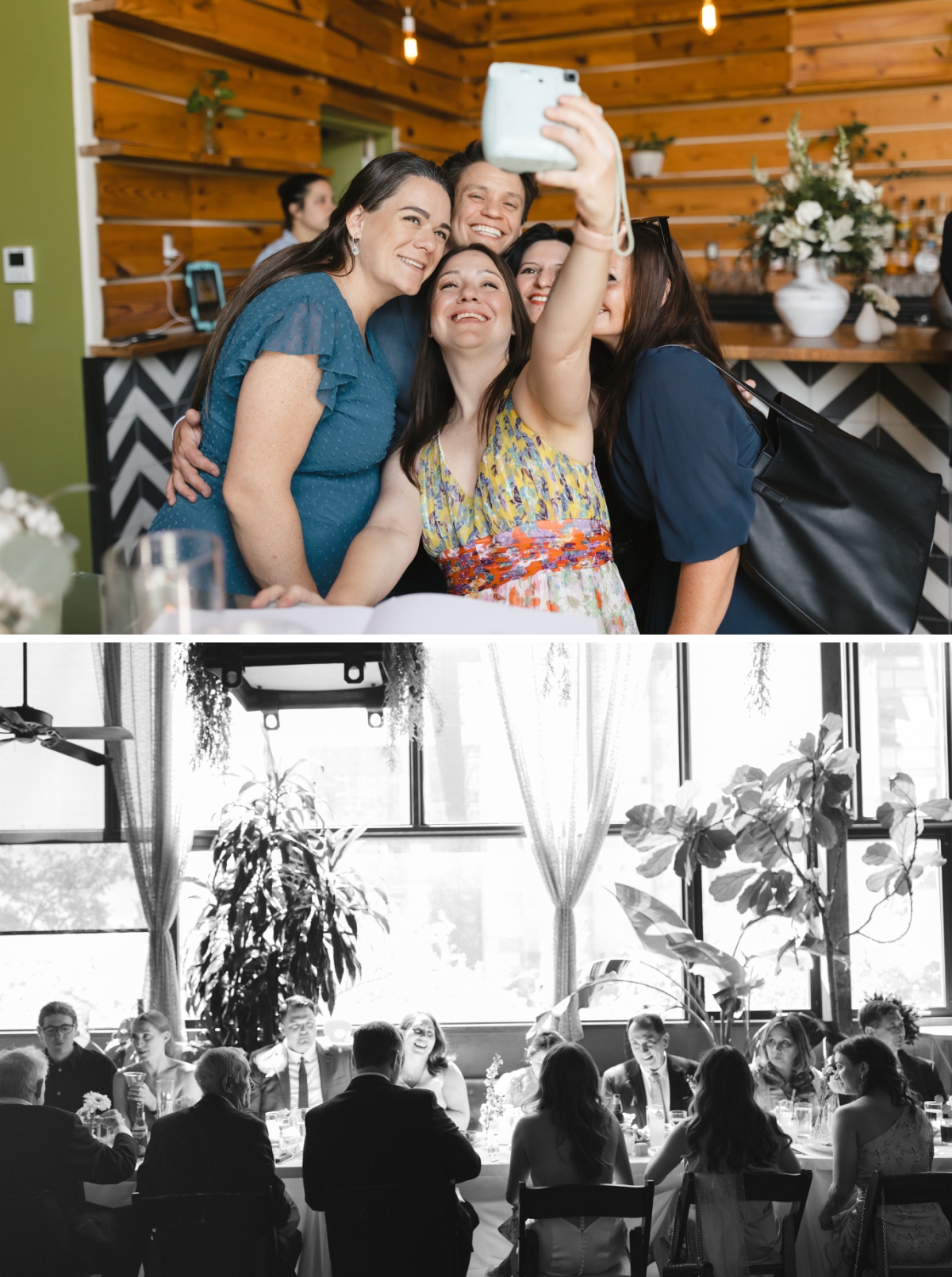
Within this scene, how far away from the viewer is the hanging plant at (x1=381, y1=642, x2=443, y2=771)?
111cm

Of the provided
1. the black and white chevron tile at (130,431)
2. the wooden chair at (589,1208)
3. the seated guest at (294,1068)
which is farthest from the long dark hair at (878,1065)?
the black and white chevron tile at (130,431)

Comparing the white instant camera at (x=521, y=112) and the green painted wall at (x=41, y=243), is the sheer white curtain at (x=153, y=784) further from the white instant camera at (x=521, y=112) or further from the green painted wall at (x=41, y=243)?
the green painted wall at (x=41, y=243)

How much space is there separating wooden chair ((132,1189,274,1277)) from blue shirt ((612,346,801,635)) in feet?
3.17

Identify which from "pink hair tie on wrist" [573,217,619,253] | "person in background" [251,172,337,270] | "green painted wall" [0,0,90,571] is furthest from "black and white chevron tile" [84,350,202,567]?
"pink hair tie on wrist" [573,217,619,253]

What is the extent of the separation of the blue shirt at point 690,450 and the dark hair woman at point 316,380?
0.41m

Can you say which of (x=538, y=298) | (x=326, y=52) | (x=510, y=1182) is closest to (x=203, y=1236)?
(x=510, y=1182)

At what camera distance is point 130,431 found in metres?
4.72

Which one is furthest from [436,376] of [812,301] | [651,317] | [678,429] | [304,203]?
[304,203]

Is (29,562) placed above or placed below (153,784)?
above

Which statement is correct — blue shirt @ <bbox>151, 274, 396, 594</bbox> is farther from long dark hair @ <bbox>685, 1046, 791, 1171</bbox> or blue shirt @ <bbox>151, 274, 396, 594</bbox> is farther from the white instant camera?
long dark hair @ <bbox>685, 1046, 791, 1171</bbox>

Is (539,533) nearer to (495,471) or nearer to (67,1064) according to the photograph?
(495,471)

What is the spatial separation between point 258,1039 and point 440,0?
7.84m

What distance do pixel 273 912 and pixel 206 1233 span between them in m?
0.30

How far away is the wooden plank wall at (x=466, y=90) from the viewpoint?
4.54 meters
